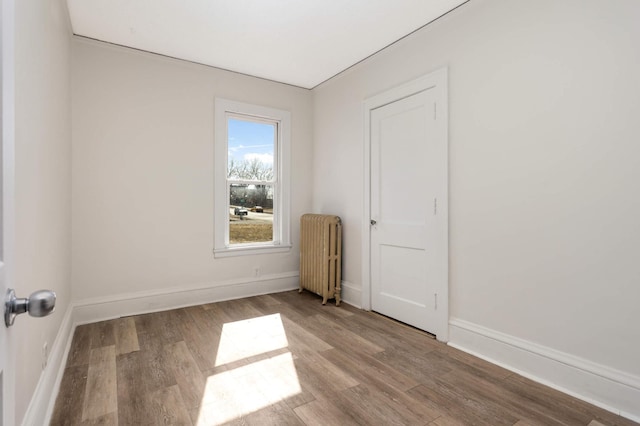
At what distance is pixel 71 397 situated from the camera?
196cm

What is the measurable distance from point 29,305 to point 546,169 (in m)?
2.59

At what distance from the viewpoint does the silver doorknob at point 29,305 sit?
25.6 inches

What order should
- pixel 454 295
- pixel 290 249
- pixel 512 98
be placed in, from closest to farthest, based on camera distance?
pixel 512 98, pixel 454 295, pixel 290 249

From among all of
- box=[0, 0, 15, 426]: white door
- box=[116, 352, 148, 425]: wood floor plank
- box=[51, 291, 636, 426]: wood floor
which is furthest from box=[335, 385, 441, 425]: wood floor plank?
box=[0, 0, 15, 426]: white door

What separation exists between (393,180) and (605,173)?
5.46ft

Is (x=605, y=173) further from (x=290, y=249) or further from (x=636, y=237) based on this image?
(x=290, y=249)

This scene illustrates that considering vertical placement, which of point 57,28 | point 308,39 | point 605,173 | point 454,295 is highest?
point 308,39

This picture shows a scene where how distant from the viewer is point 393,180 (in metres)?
3.28

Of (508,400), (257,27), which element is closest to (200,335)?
(508,400)

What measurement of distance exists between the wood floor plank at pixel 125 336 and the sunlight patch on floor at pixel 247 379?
706 mm

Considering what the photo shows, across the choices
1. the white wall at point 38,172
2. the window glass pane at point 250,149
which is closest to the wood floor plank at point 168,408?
the white wall at point 38,172

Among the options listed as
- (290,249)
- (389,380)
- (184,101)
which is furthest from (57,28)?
(389,380)

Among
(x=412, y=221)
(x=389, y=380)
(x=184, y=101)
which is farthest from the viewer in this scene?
(x=184, y=101)

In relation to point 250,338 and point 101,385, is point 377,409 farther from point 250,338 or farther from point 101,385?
point 101,385
